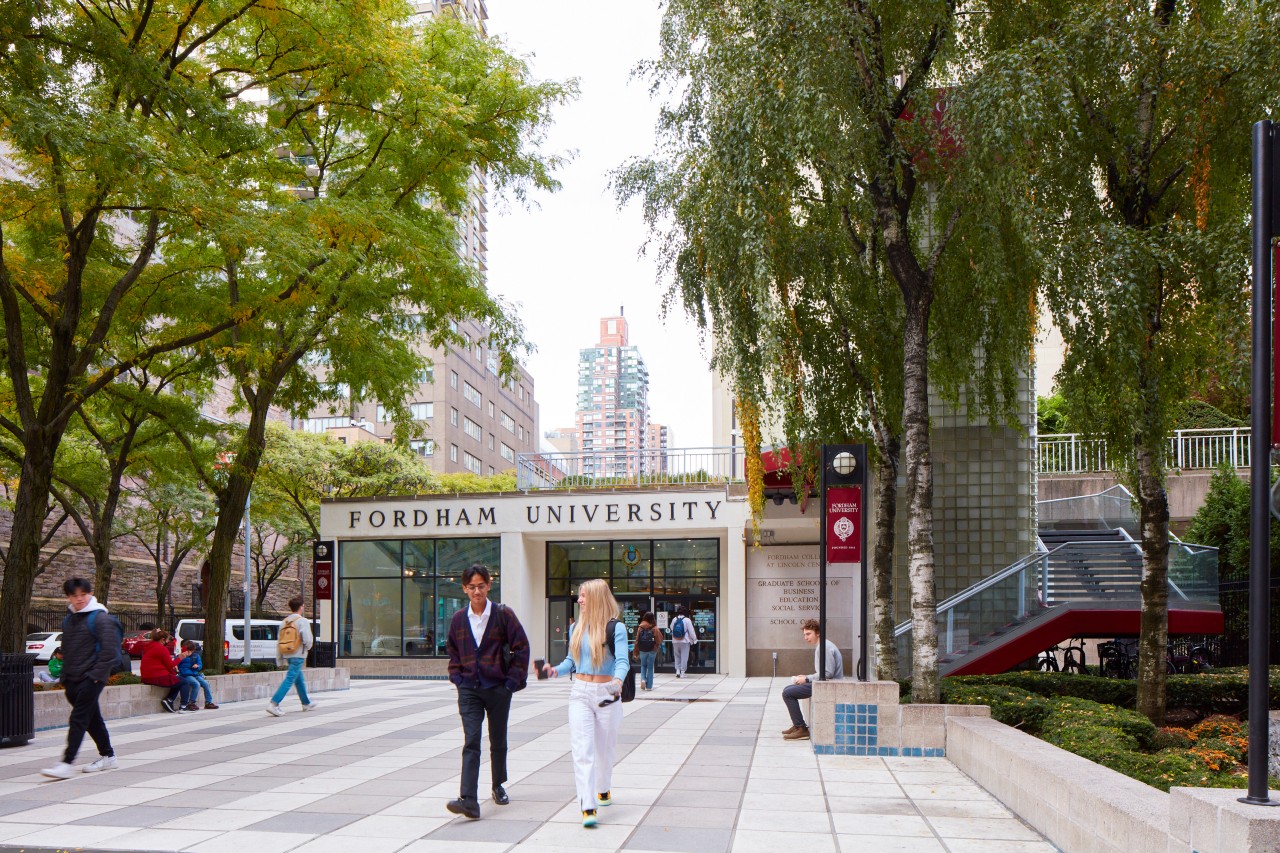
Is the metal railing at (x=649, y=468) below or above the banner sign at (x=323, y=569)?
above

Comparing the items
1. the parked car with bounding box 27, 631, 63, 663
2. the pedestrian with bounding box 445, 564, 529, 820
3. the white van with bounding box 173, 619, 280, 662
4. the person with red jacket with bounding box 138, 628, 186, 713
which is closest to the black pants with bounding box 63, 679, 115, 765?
the pedestrian with bounding box 445, 564, 529, 820

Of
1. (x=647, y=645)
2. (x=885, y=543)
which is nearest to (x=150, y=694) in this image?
(x=647, y=645)

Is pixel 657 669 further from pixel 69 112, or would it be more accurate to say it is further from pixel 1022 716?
pixel 69 112

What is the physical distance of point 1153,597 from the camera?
11.6m

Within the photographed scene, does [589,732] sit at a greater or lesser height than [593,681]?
lesser

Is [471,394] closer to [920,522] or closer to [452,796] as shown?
[920,522]

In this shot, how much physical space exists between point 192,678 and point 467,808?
11146 millimetres

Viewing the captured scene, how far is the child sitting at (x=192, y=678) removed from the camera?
17.0 m

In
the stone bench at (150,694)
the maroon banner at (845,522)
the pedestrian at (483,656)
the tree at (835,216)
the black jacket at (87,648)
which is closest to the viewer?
the pedestrian at (483,656)

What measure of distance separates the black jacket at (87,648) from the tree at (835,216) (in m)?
7.37

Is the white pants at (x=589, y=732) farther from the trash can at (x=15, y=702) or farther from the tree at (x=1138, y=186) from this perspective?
the trash can at (x=15, y=702)

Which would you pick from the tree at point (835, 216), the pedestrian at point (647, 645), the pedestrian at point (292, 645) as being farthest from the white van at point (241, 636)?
the tree at point (835, 216)

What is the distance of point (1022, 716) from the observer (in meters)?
11.3

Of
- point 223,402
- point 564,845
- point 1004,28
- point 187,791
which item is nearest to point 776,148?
point 1004,28
